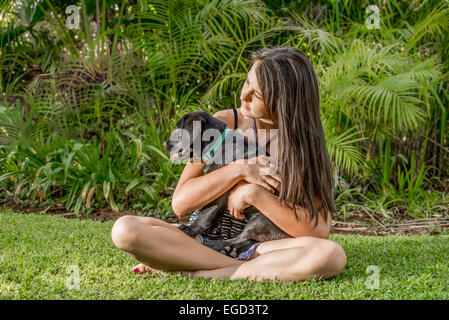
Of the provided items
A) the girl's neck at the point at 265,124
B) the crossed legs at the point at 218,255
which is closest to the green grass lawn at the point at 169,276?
the crossed legs at the point at 218,255

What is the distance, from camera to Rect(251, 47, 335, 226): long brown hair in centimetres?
216

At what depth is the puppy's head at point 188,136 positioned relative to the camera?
2227 mm

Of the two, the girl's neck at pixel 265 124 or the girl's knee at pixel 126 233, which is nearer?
the girl's knee at pixel 126 233

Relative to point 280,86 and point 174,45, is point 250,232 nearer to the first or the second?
point 280,86

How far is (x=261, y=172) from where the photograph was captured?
2.24 m

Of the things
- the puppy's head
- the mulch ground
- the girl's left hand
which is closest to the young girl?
the girl's left hand

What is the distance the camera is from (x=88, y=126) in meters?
5.32

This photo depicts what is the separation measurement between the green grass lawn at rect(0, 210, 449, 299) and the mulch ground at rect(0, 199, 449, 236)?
54 cm

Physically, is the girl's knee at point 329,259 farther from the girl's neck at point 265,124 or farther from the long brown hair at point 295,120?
the girl's neck at point 265,124

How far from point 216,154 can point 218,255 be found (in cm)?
50

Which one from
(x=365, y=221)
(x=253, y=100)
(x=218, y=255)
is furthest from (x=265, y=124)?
(x=365, y=221)

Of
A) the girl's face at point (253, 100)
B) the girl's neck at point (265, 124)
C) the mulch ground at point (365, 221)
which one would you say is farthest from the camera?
the mulch ground at point (365, 221)

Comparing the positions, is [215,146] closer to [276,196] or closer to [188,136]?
[188,136]

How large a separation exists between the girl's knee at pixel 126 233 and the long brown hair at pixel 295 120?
696 mm
